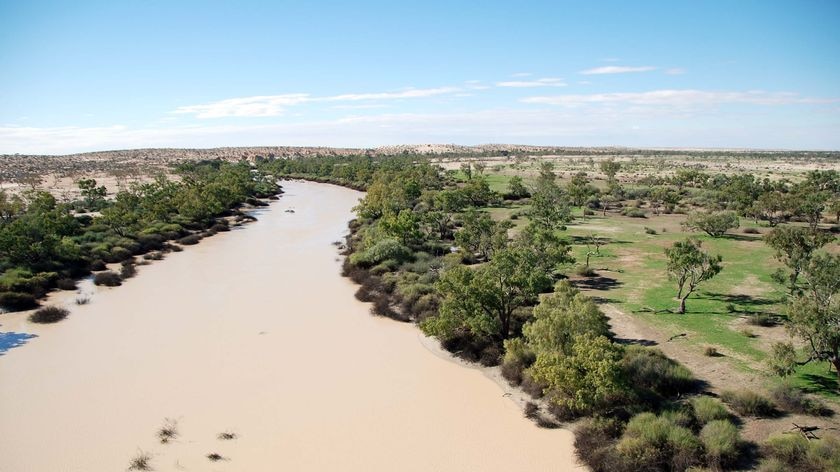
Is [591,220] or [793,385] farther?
[591,220]

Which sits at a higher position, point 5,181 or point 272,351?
point 5,181

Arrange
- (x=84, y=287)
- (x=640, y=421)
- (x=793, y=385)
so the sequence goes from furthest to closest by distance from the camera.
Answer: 1. (x=84, y=287)
2. (x=793, y=385)
3. (x=640, y=421)

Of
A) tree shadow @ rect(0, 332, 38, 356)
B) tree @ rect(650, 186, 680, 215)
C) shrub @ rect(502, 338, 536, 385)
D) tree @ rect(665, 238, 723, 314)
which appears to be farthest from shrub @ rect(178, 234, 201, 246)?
tree @ rect(650, 186, 680, 215)

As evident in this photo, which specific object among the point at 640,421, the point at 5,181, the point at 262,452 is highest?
the point at 5,181

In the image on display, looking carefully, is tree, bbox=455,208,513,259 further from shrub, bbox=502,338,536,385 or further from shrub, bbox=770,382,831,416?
shrub, bbox=770,382,831,416

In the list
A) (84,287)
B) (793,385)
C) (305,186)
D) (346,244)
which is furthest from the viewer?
(305,186)

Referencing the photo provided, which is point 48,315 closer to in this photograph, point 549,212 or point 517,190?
point 549,212

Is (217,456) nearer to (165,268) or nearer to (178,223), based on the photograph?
(165,268)

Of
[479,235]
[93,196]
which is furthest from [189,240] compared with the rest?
[479,235]

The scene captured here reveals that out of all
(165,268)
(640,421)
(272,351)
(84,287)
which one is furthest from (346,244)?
(640,421)
